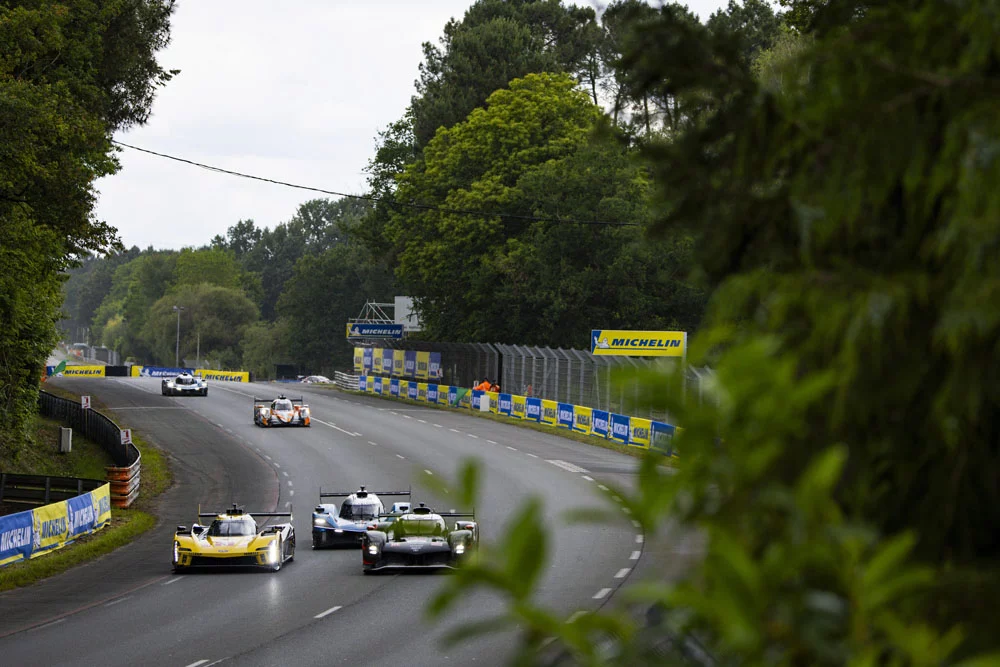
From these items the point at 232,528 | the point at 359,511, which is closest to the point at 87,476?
the point at 359,511

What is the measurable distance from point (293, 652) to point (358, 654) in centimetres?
97

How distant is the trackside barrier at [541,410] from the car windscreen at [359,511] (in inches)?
368

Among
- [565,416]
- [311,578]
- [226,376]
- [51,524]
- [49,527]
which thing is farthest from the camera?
[226,376]

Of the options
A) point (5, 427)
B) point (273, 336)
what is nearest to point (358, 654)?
point (5, 427)

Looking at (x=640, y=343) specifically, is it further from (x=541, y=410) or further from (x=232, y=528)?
(x=232, y=528)

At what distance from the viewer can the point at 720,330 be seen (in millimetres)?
2758

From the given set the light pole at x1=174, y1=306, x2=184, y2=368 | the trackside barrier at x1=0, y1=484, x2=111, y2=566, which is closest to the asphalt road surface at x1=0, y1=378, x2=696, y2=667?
the trackside barrier at x1=0, y1=484, x2=111, y2=566

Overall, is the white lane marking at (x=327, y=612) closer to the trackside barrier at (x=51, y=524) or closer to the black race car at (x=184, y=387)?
the trackside barrier at (x=51, y=524)

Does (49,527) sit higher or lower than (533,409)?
lower

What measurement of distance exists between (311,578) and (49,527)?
7.70 m

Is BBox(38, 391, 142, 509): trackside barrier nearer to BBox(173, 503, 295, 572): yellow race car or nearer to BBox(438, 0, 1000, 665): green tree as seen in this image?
BBox(173, 503, 295, 572): yellow race car

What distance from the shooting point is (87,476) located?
44969 mm

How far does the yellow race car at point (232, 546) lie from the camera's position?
2608 centimetres

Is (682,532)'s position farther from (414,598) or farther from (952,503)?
(414,598)
